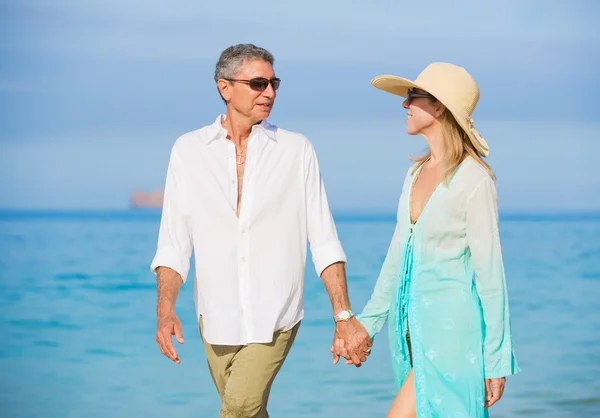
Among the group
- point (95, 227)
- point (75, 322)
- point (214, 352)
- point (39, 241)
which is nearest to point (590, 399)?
point (214, 352)

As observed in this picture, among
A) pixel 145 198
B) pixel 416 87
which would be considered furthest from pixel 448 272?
pixel 145 198

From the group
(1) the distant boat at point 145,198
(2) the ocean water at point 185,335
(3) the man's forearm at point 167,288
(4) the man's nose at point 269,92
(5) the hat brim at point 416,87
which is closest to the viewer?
(5) the hat brim at point 416,87

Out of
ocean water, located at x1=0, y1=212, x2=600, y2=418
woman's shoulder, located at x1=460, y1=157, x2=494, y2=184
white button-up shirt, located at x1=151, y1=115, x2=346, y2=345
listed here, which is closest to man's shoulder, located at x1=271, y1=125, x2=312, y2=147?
white button-up shirt, located at x1=151, y1=115, x2=346, y2=345

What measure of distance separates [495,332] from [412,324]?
11.1 inches

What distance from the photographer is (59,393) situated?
9.91 m

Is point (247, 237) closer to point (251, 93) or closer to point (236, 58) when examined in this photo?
point (251, 93)

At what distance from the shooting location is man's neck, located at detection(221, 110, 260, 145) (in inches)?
158

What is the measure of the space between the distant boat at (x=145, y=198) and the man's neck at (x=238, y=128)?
2095 cm

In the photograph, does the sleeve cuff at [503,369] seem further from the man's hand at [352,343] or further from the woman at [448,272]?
the man's hand at [352,343]

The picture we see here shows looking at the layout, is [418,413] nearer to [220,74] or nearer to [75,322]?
[220,74]

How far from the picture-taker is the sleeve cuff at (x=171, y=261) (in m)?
3.94

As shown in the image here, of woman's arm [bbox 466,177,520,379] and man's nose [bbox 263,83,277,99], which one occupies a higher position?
man's nose [bbox 263,83,277,99]

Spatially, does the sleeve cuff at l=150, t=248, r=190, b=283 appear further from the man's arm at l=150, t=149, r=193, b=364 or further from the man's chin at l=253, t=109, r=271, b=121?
the man's chin at l=253, t=109, r=271, b=121

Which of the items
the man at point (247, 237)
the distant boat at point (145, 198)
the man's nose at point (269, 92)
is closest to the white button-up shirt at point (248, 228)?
the man at point (247, 237)
